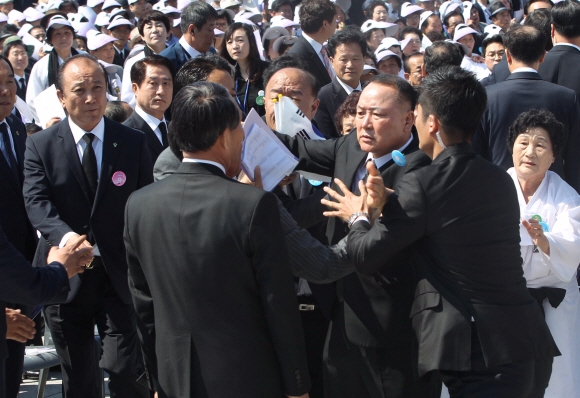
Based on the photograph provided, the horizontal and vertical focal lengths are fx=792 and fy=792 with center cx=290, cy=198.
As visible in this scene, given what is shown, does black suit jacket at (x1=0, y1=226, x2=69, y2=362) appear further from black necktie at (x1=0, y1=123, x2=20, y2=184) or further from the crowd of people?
black necktie at (x1=0, y1=123, x2=20, y2=184)

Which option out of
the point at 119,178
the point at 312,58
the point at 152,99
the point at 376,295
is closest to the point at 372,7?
the point at 312,58

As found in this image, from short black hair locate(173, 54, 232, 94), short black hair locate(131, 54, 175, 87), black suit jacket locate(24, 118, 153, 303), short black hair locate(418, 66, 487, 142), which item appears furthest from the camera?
short black hair locate(131, 54, 175, 87)

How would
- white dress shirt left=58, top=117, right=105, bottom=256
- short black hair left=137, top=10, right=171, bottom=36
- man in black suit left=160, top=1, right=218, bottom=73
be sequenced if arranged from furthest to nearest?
1. short black hair left=137, top=10, right=171, bottom=36
2. man in black suit left=160, top=1, right=218, bottom=73
3. white dress shirt left=58, top=117, right=105, bottom=256

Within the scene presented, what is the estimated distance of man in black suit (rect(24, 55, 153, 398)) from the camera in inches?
176

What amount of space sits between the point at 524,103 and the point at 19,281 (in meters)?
3.61

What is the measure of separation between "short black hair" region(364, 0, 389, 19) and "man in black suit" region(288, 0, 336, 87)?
6009 mm

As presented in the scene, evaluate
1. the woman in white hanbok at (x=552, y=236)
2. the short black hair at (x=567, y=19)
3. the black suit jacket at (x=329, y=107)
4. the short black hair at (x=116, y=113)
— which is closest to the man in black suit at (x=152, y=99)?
the short black hair at (x=116, y=113)

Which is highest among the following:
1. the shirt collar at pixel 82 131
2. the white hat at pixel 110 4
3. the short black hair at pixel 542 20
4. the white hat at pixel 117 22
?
the white hat at pixel 110 4

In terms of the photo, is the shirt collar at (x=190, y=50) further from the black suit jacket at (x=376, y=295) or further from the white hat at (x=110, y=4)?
the white hat at (x=110, y=4)

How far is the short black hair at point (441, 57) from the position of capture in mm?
6762

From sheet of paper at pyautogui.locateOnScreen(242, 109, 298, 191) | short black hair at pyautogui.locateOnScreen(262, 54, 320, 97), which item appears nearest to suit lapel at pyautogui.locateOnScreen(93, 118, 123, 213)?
short black hair at pyautogui.locateOnScreen(262, 54, 320, 97)

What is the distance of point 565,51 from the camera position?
6.16 metres

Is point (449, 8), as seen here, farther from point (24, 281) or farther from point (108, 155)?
point (24, 281)

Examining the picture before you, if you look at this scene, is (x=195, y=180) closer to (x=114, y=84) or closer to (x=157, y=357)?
(x=157, y=357)
